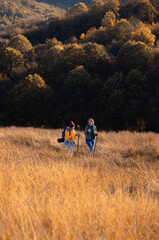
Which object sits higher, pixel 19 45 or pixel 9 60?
pixel 19 45

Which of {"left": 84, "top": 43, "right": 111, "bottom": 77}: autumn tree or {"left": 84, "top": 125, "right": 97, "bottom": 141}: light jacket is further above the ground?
{"left": 84, "top": 43, "right": 111, "bottom": 77}: autumn tree

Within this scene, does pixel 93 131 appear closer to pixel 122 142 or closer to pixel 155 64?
pixel 122 142

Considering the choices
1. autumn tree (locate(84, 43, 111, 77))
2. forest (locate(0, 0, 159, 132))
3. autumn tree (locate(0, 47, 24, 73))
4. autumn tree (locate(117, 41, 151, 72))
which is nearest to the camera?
forest (locate(0, 0, 159, 132))

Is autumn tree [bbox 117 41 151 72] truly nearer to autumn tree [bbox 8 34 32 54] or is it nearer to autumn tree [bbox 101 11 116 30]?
autumn tree [bbox 101 11 116 30]

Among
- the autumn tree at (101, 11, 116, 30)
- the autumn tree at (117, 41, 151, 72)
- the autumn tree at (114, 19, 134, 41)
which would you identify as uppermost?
the autumn tree at (101, 11, 116, 30)

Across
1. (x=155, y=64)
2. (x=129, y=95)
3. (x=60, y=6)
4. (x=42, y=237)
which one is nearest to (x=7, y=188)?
(x=42, y=237)

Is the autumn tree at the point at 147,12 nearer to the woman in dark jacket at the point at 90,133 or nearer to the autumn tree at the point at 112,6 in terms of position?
the autumn tree at the point at 112,6

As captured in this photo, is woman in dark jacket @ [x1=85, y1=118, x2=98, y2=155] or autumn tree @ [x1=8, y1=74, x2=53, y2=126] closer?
woman in dark jacket @ [x1=85, y1=118, x2=98, y2=155]

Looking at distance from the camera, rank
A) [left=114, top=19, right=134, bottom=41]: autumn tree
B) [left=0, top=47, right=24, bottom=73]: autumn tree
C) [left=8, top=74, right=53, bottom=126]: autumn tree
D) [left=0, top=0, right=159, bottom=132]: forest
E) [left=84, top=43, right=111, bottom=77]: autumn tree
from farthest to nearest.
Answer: [left=114, top=19, right=134, bottom=41]: autumn tree < [left=0, top=47, right=24, bottom=73]: autumn tree < [left=84, top=43, right=111, bottom=77]: autumn tree < [left=8, top=74, right=53, bottom=126]: autumn tree < [left=0, top=0, right=159, bottom=132]: forest

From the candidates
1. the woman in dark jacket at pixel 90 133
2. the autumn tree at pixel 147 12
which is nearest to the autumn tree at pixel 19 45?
the autumn tree at pixel 147 12

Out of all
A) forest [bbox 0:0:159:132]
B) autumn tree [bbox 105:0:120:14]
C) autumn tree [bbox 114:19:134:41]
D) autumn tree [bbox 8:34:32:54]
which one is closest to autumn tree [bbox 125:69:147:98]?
forest [bbox 0:0:159:132]

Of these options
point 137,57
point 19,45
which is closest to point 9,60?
point 19,45

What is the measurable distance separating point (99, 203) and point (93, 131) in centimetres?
538

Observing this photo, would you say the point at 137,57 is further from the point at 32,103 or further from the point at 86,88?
the point at 32,103
